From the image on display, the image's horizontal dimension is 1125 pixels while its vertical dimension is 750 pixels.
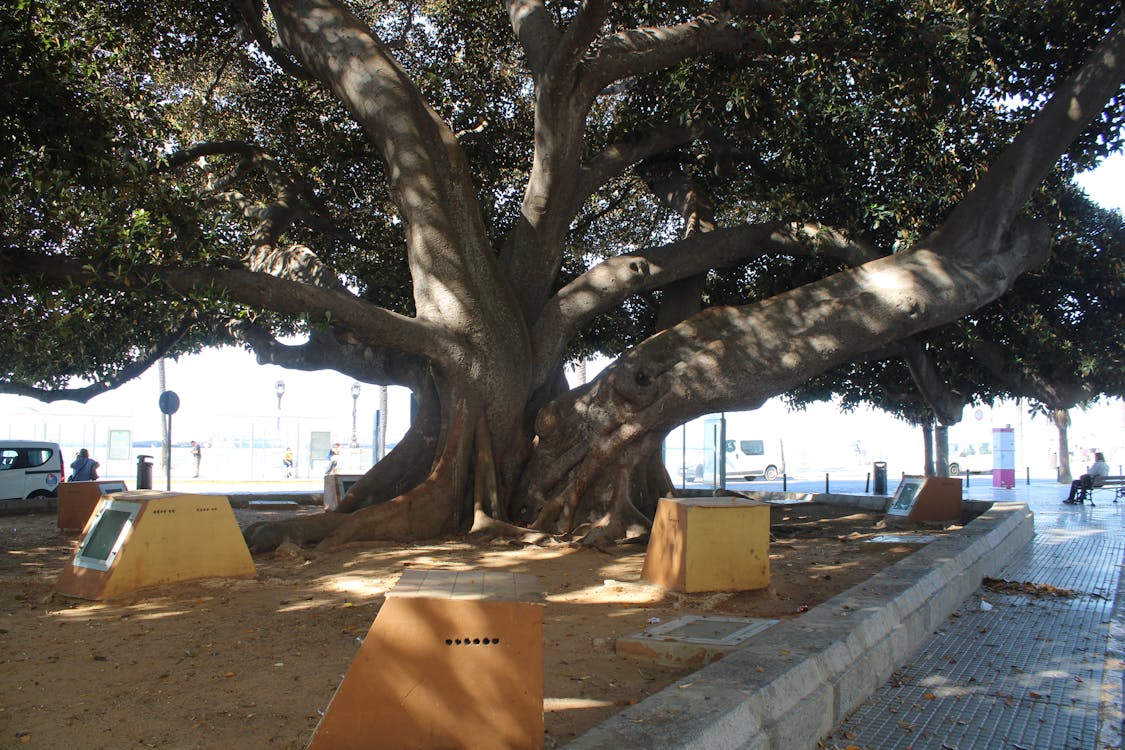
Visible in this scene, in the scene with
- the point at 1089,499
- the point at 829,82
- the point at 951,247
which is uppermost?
the point at 829,82

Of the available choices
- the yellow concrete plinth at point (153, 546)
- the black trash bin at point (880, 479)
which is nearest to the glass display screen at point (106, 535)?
the yellow concrete plinth at point (153, 546)

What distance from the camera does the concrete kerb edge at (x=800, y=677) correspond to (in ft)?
10.6

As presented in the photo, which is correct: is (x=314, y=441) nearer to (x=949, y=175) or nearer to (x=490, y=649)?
(x=949, y=175)

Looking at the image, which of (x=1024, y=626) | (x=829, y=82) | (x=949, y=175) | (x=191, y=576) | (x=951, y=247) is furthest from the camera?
(x=949, y=175)

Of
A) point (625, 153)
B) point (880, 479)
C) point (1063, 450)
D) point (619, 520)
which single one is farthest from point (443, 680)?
point (1063, 450)

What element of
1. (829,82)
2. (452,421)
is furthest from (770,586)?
(829,82)

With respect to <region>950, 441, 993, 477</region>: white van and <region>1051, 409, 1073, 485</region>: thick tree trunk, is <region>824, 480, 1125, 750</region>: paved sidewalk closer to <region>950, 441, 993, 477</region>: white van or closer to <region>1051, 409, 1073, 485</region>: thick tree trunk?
<region>1051, 409, 1073, 485</region>: thick tree trunk

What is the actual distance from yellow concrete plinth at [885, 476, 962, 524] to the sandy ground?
12.3ft

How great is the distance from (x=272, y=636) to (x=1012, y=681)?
14.3ft

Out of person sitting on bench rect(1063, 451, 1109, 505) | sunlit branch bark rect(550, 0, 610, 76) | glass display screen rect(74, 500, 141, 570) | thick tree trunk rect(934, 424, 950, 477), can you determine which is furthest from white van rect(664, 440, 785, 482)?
glass display screen rect(74, 500, 141, 570)

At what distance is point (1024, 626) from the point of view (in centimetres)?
641

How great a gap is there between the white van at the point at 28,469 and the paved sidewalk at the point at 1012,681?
18.3 metres

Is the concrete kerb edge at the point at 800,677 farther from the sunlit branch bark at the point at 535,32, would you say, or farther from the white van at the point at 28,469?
the white van at the point at 28,469

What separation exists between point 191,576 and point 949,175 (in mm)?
10454
